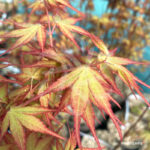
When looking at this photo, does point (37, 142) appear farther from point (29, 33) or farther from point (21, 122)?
point (29, 33)

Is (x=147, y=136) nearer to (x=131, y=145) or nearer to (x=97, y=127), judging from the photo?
(x=131, y=145)

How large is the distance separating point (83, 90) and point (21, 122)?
0.15 meters

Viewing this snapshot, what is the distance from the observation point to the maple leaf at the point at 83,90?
30 centimetres

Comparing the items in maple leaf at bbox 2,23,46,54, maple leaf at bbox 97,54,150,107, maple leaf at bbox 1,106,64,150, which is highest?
maple leaf at bbox 2,23,46,54

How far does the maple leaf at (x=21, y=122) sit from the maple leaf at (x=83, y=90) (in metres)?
0.06

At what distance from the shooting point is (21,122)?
346 millimetres

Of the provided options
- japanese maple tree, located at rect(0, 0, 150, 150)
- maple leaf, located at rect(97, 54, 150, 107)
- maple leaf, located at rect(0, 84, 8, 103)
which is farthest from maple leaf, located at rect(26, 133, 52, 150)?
maple leaf, located at rect(97, 54, 150, 107)

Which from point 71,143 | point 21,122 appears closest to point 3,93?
point 21,122

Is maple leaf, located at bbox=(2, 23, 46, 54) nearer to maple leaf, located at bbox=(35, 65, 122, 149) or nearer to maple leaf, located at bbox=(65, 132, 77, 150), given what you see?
maple leaf, located at bbox=(35, 65, 122, 149)

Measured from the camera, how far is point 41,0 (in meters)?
0.52

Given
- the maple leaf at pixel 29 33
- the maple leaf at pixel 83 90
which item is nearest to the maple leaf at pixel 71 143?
the maple leaf at pixel 83 90

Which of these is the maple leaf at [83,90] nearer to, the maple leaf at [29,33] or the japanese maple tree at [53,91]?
the japanese maple tree at [53,91]

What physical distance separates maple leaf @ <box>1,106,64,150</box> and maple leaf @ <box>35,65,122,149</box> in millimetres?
63

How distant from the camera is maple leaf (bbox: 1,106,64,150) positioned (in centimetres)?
33
